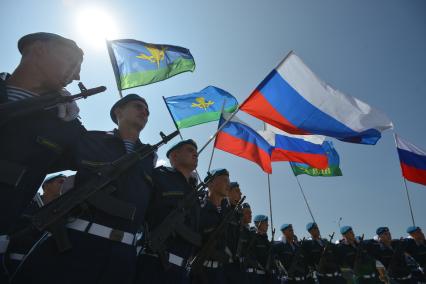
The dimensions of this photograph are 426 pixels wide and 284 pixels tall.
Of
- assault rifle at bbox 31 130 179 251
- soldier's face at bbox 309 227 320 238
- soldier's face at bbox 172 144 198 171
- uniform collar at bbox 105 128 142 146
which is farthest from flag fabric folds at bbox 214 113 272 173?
assault rifle at bbox 31 130 179 251

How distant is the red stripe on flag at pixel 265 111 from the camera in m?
7.02

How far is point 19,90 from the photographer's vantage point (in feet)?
7.07

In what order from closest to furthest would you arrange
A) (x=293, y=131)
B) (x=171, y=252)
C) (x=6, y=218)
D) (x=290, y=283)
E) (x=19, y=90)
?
(x=6, y=218), (x=19, y=90), (x=171, y=252), (x=293, y=131), (x=290, y=283)

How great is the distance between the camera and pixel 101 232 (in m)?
2.53

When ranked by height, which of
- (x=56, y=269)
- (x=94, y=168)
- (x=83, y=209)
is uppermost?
(x=94, y=168)

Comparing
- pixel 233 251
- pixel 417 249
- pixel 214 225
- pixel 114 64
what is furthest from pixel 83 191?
pixel 417 249

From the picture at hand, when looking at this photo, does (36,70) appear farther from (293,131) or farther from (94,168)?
(293,131)

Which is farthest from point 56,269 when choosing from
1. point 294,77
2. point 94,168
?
point 294,77

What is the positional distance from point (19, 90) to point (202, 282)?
12.7 feet

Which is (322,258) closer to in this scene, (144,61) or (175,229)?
(175,229)

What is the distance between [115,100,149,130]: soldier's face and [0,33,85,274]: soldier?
2.55 feet

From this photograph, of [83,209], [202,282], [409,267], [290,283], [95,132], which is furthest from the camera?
[409,267]

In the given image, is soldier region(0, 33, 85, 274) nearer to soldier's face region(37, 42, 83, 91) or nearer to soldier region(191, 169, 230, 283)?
soldier's face region(37, 42, 83, 91)

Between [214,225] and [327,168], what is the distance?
789 cm
